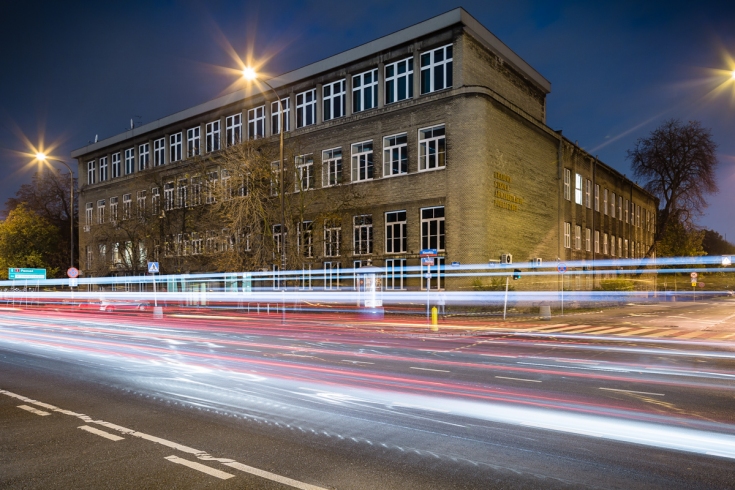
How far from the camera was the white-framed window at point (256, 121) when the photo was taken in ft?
161

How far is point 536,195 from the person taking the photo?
4275 centimetres

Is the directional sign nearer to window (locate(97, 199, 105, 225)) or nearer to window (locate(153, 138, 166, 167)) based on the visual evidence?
window (locate(97, 199, 105, 225))

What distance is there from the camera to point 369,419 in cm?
794

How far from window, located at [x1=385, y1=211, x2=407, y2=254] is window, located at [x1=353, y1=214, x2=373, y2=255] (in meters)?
1.35

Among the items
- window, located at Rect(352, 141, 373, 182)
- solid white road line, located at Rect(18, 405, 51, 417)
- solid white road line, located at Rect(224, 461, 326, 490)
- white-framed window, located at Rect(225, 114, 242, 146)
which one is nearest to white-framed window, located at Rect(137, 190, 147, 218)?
white-framed window, located at Rect(225, 114, 242, 146)

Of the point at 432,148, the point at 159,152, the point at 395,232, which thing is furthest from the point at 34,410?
the point at 159,152

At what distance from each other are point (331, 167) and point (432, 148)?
348 inches

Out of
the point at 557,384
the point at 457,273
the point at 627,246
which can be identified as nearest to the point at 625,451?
the point at 557,384

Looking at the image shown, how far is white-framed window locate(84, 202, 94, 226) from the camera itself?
69.4 m

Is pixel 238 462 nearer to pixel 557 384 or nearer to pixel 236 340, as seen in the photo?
pixel 557 384

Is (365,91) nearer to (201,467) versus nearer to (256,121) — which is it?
(256,121)

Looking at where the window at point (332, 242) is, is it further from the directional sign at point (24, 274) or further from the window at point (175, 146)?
the directional sign at point (24, 274)

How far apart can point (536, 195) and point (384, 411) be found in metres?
37.1

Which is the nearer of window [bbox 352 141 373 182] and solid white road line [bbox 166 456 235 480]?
solid white road line [bbox 166 456 235 480]
